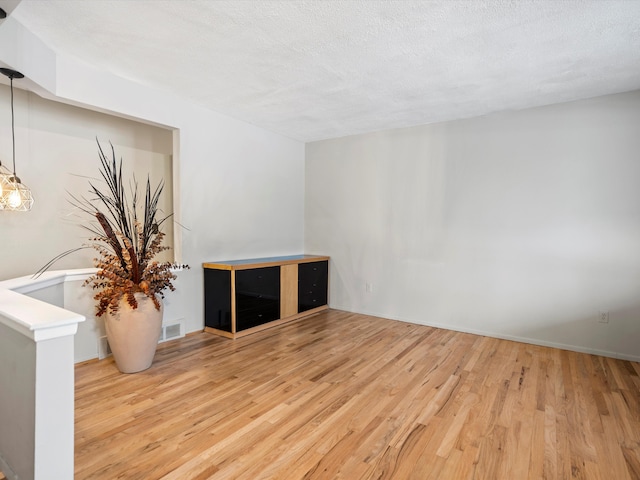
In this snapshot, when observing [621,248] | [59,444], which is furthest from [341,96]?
[59,444]

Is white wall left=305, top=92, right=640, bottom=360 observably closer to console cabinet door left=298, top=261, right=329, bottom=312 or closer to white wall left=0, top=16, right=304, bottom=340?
console cabinet door left=298, top=261, right=329, bottom=312

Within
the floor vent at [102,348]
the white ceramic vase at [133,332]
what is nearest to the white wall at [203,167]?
the floor vent at [102,348]

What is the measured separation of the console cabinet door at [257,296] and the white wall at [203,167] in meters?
0.52

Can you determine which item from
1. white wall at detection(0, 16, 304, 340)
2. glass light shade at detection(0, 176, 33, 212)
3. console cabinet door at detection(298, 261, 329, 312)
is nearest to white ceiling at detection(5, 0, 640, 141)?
white wall at detection(0, 16, 304, 340)

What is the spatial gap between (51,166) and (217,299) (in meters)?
2.10

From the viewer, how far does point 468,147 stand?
410 cm

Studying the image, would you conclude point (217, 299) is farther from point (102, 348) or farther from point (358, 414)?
point (358, 414)

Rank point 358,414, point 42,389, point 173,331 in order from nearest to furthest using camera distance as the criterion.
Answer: point 42,389 < point 358,414 < point 173,331

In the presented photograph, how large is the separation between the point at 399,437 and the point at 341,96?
119 inches

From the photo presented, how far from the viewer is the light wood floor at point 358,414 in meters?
1.77

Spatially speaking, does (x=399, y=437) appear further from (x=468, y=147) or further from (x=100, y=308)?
(x=468, y=147)

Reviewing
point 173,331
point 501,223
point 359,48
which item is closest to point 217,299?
point 173,331

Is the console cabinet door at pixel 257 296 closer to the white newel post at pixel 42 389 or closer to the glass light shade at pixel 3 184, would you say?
the glass light shade at pixel 3 184

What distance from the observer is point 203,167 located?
13.0 ft
